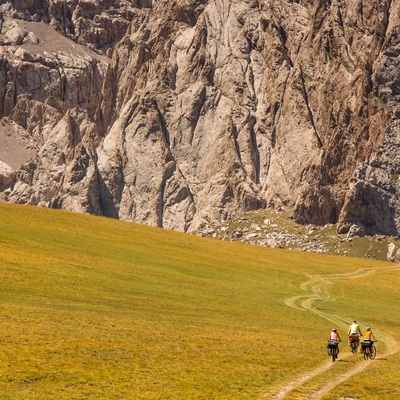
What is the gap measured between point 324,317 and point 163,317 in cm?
1772

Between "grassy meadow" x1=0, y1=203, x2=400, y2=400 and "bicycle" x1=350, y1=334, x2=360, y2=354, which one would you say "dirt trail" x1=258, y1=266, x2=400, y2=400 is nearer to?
"grassy meadow" x1=0, y1=203, x2=400, y2=400

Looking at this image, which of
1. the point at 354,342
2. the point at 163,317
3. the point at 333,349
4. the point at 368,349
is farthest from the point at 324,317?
the point at 333,349

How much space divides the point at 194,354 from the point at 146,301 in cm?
1779

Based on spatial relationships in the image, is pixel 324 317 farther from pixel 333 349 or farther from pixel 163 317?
pixel 333 349

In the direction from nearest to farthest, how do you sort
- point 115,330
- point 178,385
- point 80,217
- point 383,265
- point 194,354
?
point 178,385 → point 194,354 → point 115,330 → point 80,217 → point 383,265

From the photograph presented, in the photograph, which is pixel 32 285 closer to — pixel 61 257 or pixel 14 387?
pixel 61 257

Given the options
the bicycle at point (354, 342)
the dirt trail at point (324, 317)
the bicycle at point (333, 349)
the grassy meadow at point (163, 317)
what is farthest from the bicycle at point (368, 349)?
the bicycle at point (333, 349)

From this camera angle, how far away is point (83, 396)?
83.7 feet

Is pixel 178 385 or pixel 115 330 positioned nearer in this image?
pixel 178 385

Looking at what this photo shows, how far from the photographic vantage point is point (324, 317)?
57.9 m

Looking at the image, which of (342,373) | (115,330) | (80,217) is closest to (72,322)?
(115,330)

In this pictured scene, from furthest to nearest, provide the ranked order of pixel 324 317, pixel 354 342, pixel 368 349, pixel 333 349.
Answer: pixel 324 317
pixel 354 342
pixel 368 349
pixel 333 349

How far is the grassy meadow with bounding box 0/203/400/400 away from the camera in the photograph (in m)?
29.1

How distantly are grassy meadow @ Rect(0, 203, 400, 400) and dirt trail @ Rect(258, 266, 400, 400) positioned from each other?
35cm
